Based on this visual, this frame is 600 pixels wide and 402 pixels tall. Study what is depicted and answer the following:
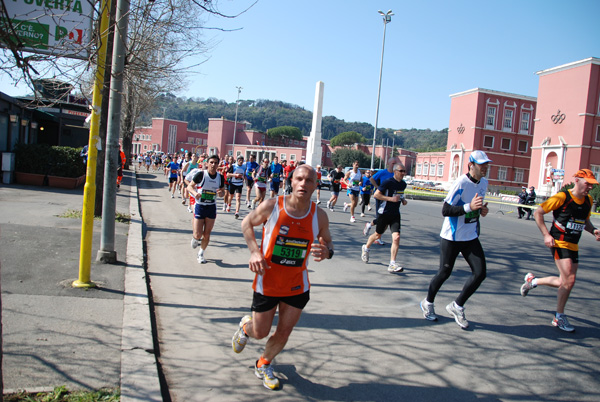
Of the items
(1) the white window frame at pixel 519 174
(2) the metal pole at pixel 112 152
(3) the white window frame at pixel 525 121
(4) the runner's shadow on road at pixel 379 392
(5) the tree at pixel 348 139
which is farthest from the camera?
(5) the tree at pixel 348 139

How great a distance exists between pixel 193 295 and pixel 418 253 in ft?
19.4

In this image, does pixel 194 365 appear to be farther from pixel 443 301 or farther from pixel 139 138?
Result: pixel 139 138

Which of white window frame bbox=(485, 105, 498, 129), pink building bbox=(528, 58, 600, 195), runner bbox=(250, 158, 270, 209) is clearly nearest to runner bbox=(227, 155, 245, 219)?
runner bbox=(250, 158, 270, 209)

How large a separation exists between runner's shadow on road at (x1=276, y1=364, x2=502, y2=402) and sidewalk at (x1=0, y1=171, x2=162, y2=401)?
3.78 feet

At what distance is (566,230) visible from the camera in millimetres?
5590

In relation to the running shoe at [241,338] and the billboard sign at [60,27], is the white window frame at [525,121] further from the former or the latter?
the running shoe at [241,338]

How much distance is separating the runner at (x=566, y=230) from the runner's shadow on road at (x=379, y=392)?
2260 millimetres

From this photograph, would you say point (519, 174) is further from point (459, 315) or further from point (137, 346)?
point (137, 346)

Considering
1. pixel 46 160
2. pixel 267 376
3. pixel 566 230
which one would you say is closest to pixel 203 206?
pixel 267 376

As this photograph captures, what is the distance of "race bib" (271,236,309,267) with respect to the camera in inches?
146

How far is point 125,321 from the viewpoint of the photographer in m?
4.66

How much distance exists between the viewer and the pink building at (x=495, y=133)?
6172cm

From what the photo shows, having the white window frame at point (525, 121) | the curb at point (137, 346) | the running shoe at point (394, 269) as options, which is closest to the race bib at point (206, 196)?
the curb at point (137, 346)

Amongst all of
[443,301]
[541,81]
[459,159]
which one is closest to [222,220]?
[443,301]
